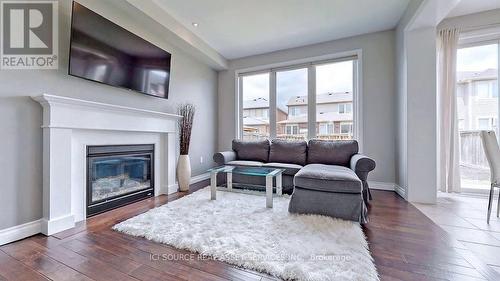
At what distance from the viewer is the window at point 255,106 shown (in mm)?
4418

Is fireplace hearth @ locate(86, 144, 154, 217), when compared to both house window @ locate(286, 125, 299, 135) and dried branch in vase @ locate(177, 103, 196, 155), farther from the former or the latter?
house window @ locate(286, 125, 299, 135)

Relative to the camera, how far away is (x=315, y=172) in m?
2.24

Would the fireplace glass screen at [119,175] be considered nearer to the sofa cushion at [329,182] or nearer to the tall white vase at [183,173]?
the tall white vase at [183,173]

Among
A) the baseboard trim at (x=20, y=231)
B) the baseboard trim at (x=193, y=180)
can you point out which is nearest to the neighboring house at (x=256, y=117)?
the baseboard trim at (x=193, y=180)

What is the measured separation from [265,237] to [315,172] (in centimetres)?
91

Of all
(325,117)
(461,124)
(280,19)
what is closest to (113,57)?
(280,19)

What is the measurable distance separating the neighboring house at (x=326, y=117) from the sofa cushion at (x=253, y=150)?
2.23 ft

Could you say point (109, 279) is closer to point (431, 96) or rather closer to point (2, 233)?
point (2, 233)

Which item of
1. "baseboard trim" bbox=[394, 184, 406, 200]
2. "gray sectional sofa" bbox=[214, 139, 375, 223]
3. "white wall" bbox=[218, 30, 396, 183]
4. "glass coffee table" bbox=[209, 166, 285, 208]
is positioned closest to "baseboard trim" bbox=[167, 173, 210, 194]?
Answer: "gray sectional sofa" bbox=[214, 139, 375, 223]

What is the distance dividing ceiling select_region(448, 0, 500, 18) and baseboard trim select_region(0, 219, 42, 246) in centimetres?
534

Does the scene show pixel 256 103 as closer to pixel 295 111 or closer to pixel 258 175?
pixel 295 111

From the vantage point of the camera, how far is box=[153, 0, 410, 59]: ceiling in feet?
8.87

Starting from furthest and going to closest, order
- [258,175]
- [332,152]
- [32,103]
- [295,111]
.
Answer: [295,111], [332,152], [258,175], [32,103]

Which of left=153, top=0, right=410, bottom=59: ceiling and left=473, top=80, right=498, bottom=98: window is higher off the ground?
left=153, top=0, right=410, bottom=59: ceiling
